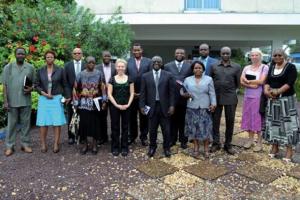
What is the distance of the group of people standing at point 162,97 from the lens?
201 inches

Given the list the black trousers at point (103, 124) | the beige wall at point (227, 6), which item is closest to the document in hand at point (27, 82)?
the black trousers at point (103, 124)

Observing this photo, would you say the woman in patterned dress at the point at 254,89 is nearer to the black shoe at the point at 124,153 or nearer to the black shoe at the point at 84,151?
the black shoe at the point at 124,153

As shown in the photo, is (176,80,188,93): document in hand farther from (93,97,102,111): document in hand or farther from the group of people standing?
(93,97,102,111): document in hand

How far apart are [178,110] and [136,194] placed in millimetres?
2008

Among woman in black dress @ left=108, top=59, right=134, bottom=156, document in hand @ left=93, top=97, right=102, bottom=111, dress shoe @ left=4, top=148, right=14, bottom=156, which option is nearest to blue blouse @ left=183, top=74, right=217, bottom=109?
woman in black dress @ left=108, top=59, right=134, bottom=156

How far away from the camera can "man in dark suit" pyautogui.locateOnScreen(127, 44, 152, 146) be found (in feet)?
18.7

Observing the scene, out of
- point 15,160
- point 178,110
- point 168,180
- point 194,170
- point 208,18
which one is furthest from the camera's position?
point 208,18

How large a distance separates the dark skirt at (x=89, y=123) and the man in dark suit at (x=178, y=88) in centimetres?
135

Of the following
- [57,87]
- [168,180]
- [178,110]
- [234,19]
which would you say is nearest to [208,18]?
[234,19]

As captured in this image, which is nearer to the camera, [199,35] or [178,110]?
[178,110]

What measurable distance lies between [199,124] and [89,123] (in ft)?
6.04

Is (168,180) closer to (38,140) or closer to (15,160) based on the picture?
(15,160)

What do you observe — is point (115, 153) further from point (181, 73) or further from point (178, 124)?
point (181, 73)

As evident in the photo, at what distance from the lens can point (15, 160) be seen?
17.1 ft
